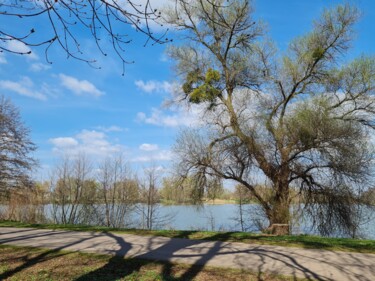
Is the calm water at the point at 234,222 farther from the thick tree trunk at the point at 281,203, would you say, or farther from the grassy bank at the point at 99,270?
the grassy bank at the point at 99,270

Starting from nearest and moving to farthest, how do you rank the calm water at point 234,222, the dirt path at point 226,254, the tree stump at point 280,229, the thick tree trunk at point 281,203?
1. the dirt path at point 226,254
2. the tree stump at point 280,229
3. the thick tree trunk at point 281,203
4. the calm water at point 234,222

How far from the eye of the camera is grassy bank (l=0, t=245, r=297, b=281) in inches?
262

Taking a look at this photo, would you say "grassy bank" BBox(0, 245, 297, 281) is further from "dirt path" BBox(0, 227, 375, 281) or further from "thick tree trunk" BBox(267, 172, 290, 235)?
"thick tree trunk" BBox(267, 172, 290, 235)

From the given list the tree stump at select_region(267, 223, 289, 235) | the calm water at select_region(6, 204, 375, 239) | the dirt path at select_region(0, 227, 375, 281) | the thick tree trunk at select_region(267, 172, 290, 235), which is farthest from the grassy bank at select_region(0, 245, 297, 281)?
the calm water at select_region(6, 204, 375, 239)

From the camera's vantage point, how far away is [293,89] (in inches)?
718

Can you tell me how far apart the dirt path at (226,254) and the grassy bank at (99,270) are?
0.41m

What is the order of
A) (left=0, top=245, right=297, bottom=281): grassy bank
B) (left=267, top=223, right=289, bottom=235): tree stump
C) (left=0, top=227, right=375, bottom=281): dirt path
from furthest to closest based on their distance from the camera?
(left=267, top=223, right=289, bottom=235): tree stump < (left=0, top=227, right=375, bottom=281): dirt path < (left=0, top=245, right=297, bottom=281): grassy bank

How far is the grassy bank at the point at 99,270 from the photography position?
666 centimetres

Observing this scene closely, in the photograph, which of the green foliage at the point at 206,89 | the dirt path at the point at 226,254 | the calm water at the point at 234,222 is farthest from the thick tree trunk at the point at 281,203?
the dirt path at the point at 226,254

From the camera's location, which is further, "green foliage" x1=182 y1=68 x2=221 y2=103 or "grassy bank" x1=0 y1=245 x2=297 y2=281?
"green foliage" x1=182 y1=68 x2=221 y2=103

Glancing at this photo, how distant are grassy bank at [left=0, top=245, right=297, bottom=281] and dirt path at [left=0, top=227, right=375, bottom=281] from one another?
413 millimetres

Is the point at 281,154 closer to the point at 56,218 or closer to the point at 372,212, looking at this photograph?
the point at 372,212

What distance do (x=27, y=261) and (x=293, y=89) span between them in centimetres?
1459

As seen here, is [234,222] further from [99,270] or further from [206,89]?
[99,270]
